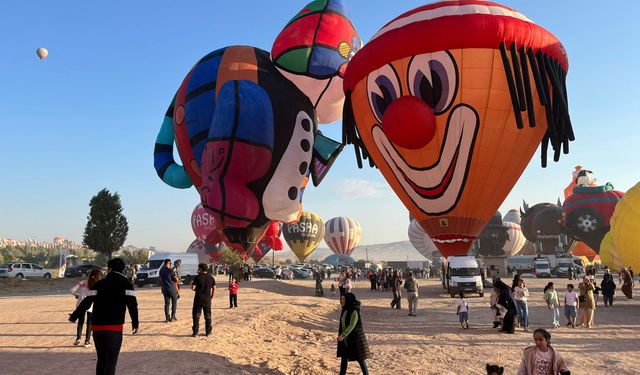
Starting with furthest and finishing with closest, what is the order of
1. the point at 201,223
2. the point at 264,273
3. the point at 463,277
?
the point at 201,223 < the point at 264,273 < the point at 463,277

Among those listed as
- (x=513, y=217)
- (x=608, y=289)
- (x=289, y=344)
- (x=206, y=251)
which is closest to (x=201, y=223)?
(x=206, y=251)

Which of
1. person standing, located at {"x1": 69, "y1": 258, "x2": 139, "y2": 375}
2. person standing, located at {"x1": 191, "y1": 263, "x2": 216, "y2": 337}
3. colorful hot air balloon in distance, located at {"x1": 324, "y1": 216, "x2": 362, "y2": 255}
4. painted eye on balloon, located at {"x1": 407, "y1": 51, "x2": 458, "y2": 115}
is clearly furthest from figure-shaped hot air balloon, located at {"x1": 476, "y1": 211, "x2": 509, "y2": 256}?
person standing, located at {"x1": 69, "y1": 258, "x2": 139, "y2": 375}

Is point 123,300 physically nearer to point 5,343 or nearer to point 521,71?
point 5,343

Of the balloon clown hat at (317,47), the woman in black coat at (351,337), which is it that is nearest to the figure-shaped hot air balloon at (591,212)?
the balloon clown hat at (317,47)

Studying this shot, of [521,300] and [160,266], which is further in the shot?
[160,266]

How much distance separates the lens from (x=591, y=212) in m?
51.2

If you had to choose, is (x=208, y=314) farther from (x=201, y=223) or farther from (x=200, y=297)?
(x=201, y=223)

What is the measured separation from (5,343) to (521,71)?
17662 mm

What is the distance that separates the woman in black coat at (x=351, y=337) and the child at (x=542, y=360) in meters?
2.71

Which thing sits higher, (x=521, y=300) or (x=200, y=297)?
(x=200, y=297)

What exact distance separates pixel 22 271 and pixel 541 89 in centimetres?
3454

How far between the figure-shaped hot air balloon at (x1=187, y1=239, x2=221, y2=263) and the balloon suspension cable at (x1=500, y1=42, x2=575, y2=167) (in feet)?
136

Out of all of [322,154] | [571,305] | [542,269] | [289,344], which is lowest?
[289,344]

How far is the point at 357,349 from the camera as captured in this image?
7.12 m
